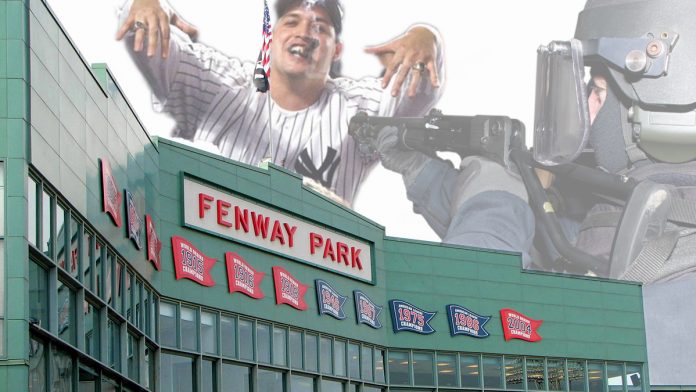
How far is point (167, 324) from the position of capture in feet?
142

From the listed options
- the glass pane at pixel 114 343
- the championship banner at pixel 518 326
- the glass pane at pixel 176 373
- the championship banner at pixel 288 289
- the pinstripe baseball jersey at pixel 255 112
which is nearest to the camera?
the glass pane at pixel 114 343

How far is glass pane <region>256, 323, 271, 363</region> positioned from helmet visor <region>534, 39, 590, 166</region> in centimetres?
8062

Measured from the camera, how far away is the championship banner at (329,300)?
161 ft

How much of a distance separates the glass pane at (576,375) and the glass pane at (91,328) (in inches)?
999

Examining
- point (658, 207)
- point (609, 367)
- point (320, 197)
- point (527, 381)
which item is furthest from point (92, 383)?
point (658, 207)

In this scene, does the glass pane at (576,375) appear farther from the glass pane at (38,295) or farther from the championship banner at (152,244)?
the glass pane at (38,295)

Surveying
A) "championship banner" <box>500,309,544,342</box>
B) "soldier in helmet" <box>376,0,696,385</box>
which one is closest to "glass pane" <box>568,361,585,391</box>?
"championship banner" <box>500,309,544,342</box>

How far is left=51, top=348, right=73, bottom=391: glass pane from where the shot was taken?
31.8 meters

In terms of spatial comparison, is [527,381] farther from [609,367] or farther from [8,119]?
[8,119]

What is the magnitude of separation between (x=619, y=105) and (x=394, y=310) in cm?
7619

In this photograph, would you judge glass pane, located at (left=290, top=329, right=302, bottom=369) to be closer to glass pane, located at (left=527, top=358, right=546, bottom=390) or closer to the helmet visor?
glass pane, located at (left=527, top=358, right=546, bottom=390)

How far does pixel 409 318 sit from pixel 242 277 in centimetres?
933

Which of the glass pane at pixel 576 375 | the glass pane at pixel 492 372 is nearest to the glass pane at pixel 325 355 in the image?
the glass pane at pixel 492 372

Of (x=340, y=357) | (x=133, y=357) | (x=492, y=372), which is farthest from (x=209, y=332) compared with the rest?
(x=492, y=372)
